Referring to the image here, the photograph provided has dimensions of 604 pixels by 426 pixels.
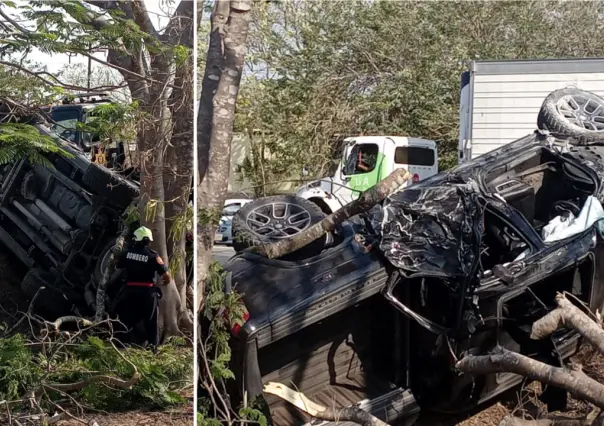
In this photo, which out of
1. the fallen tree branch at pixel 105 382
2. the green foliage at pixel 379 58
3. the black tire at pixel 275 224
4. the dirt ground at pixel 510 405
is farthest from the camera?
the green foliage at pixel 379 58

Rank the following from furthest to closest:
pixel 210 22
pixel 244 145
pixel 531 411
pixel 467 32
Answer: pixel 467 32 < pixel 244 145 < pixel 531 411 < pixel 210 22

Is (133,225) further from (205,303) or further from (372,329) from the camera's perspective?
(372,329)

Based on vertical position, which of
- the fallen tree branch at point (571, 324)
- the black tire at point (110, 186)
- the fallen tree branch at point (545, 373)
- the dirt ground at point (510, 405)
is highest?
the black tire at point (110, 186)

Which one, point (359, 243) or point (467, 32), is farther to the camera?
point (467, 32)

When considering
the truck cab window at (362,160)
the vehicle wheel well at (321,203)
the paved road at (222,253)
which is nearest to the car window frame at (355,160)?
the truck cab window at (362,160)

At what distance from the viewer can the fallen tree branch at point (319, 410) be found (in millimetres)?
3349

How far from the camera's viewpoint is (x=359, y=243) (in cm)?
398

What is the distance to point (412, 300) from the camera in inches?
155

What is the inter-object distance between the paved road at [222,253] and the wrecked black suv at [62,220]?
0.66 meters

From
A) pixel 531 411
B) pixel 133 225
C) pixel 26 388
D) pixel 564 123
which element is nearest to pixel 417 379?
pixel 531 411

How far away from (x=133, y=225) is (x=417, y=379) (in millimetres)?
Answer: 1802

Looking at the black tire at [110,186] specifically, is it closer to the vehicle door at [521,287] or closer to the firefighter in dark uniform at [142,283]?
the firefighter in dark uniform at [142,283]

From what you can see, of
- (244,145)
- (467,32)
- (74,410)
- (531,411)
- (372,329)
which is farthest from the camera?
(467,32)

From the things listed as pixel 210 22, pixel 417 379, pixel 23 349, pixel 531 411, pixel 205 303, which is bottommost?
pixel 531 411
